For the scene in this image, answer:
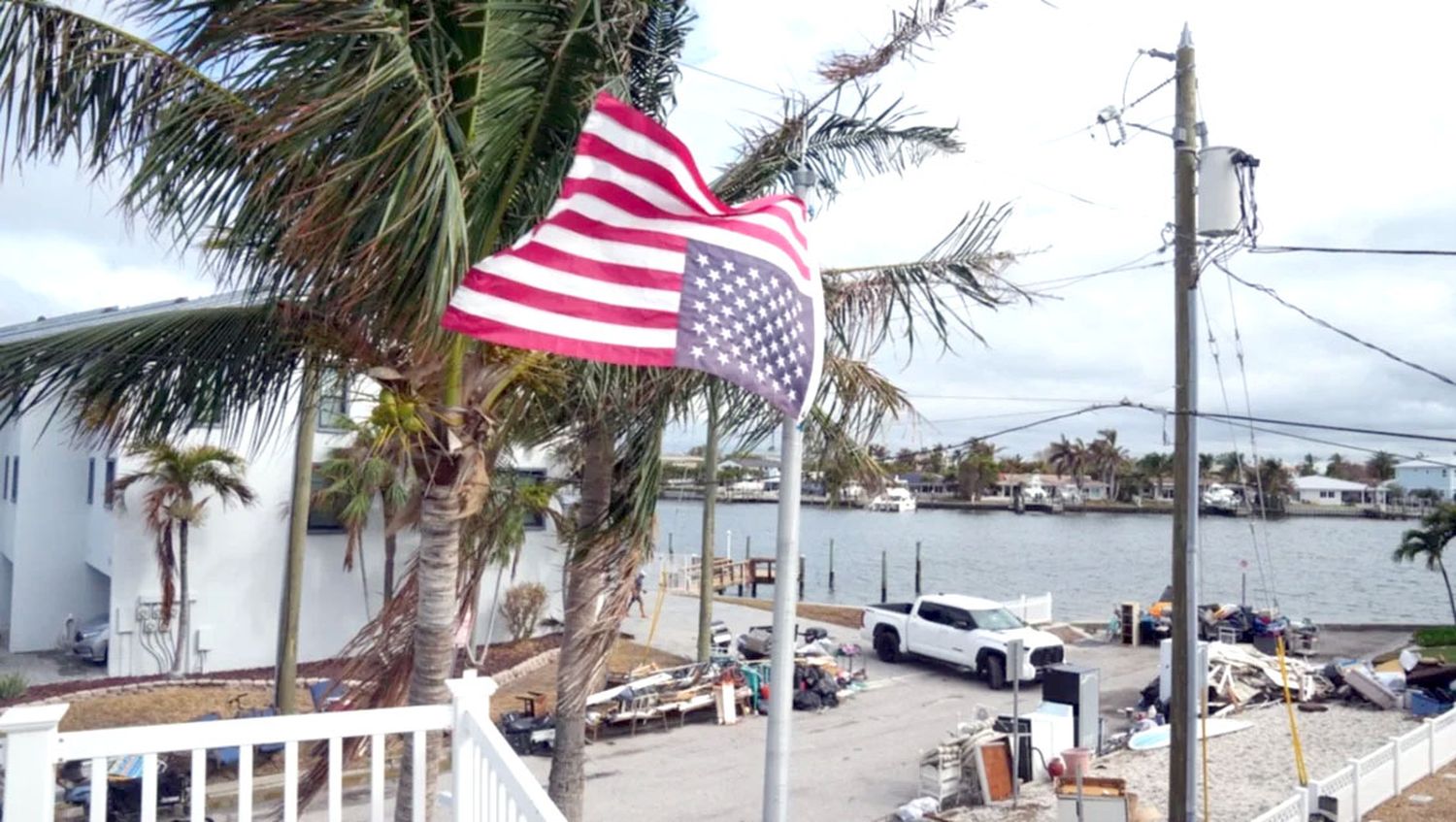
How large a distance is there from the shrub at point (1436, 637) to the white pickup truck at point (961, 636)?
12937 mm

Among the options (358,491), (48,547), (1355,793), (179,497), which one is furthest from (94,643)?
(1355,793)

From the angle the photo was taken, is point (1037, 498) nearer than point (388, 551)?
No

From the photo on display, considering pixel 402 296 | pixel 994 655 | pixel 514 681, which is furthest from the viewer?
pixel 994 655

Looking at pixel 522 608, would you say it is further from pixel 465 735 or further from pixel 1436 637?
pixel 1436 637

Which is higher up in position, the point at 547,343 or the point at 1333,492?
the point at 1333,492

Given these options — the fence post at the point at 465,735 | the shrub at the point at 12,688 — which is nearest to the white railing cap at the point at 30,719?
the fence post at the point at 465,735

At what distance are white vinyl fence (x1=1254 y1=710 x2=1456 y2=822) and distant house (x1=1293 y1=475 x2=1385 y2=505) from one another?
109208 millimetres

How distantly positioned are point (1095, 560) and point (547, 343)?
78.0 metres

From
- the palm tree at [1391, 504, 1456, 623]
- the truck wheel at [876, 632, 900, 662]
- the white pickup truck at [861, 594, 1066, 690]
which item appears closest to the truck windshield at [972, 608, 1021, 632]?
the white pickup truck at [861, 594, 1066, 690]

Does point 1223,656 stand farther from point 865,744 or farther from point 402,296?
point 402,296

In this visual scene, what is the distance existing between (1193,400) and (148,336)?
10.1 metres

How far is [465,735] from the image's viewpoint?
471 centimetres

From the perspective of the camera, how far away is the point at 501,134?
6.20 meters

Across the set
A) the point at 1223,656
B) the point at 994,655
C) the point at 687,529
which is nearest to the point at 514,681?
the point at 994,655
